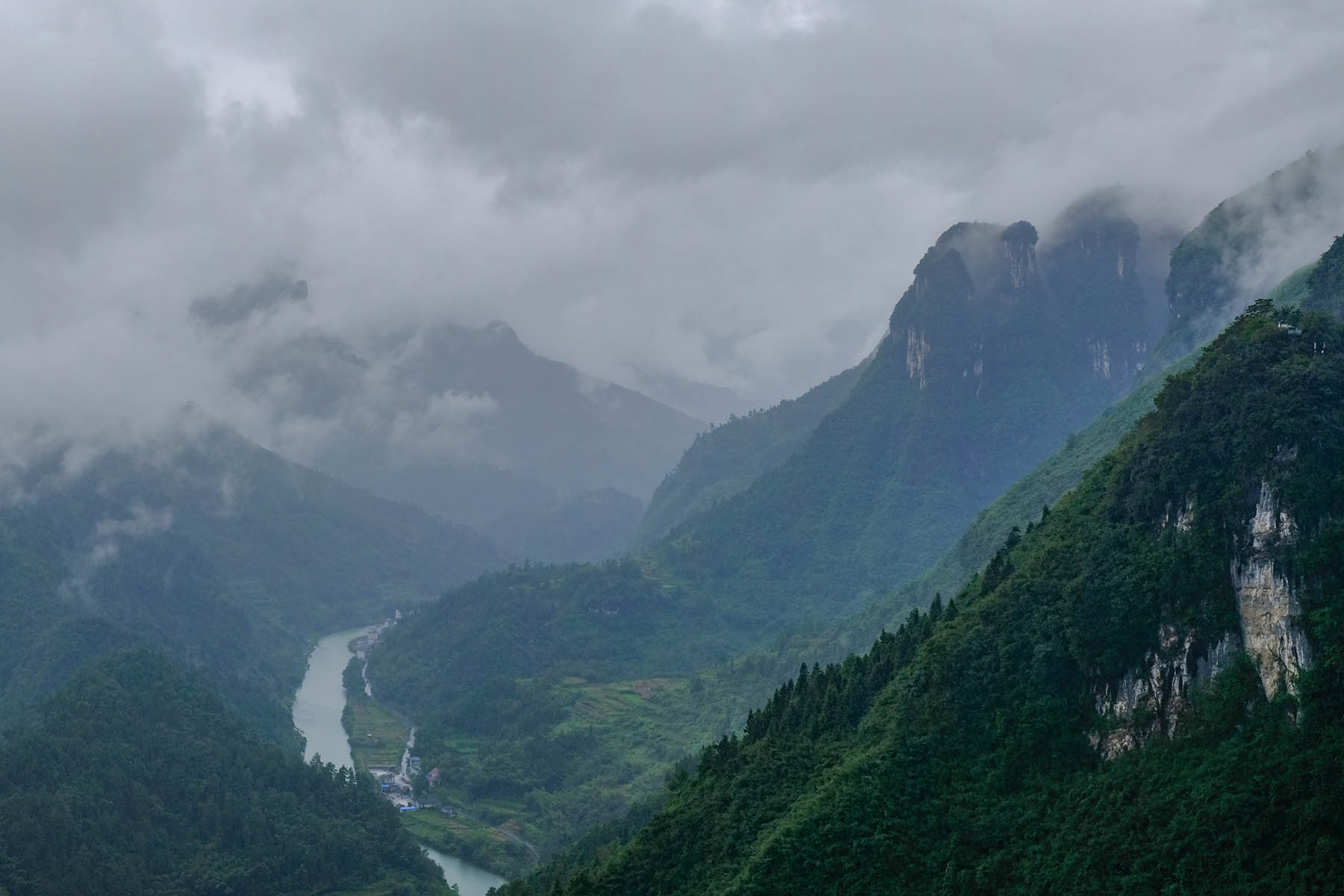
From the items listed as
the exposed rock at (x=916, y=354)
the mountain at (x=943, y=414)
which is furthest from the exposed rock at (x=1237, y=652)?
the exposed rock at (x=916, y=354)

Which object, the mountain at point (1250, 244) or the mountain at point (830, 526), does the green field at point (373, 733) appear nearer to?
the mountain at point (830, 526)

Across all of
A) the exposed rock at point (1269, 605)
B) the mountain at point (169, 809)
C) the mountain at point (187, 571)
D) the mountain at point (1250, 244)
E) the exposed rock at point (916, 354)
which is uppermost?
the exposed rock at point (916, 354)

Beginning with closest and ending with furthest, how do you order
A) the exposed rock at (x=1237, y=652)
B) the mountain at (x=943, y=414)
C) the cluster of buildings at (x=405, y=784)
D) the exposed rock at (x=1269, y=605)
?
the exposed rock at (x=1269, y=605)
the exposed rock at (x=1237, y=652)
the cluster of buildings at (x=405, y=784)
the mountain at (x=943, y=414)

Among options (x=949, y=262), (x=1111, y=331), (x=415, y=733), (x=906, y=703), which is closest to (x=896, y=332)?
(x=949, y=262)

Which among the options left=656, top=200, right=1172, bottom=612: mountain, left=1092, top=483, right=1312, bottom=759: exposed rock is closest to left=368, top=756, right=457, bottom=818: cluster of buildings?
left=656, top=200, right=1172, bottom=612: mountain

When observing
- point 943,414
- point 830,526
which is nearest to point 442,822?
point 830,526

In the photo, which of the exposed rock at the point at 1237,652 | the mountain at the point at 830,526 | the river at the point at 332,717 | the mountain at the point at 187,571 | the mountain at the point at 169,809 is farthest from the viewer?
the mountain at the point at 830,526

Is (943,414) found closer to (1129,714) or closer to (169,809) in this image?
(169,809)

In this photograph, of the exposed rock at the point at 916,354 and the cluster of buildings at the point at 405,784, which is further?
the exposed rock at the point at 916,354
